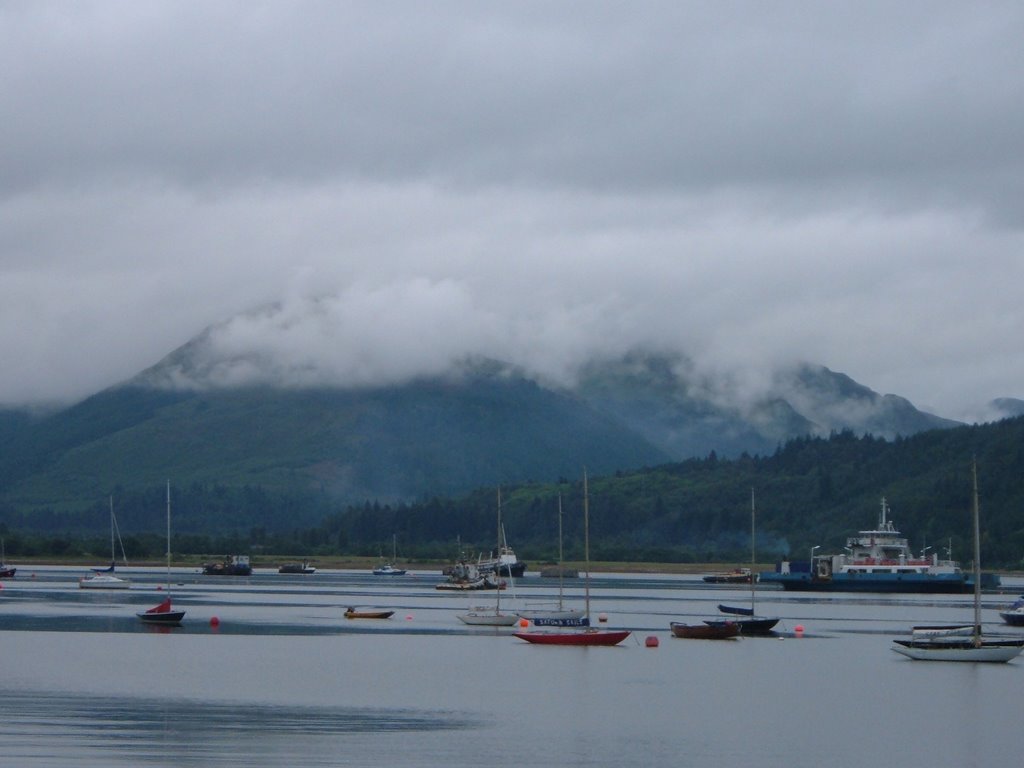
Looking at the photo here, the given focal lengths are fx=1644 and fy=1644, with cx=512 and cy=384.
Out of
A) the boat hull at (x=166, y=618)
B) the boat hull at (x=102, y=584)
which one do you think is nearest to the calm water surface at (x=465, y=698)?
the boat hull at (x=166, y=618)

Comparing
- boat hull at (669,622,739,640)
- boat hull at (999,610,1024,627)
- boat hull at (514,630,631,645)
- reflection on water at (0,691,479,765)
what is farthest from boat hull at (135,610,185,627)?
boat hull at (999,610,1024,627)

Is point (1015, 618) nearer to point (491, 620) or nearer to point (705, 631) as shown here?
point (705, 631)

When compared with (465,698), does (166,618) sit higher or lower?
higher

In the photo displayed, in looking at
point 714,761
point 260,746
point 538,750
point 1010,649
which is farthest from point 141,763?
point 1010,649

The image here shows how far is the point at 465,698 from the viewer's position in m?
76.8

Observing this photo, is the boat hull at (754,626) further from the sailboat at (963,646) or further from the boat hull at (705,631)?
the sailboat at (963,646)

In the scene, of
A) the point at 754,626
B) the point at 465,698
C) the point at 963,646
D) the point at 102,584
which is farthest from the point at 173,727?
the point at 102,584

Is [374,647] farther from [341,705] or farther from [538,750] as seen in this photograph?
[538,750]

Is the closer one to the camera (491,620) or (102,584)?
(491,620)

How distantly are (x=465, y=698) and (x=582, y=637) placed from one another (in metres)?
31.1

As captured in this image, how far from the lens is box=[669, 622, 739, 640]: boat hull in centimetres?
11550

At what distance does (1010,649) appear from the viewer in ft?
318

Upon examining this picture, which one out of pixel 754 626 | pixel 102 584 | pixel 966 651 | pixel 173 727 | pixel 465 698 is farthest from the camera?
pixel 102 584

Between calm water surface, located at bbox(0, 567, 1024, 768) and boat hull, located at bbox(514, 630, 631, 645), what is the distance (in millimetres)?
685
